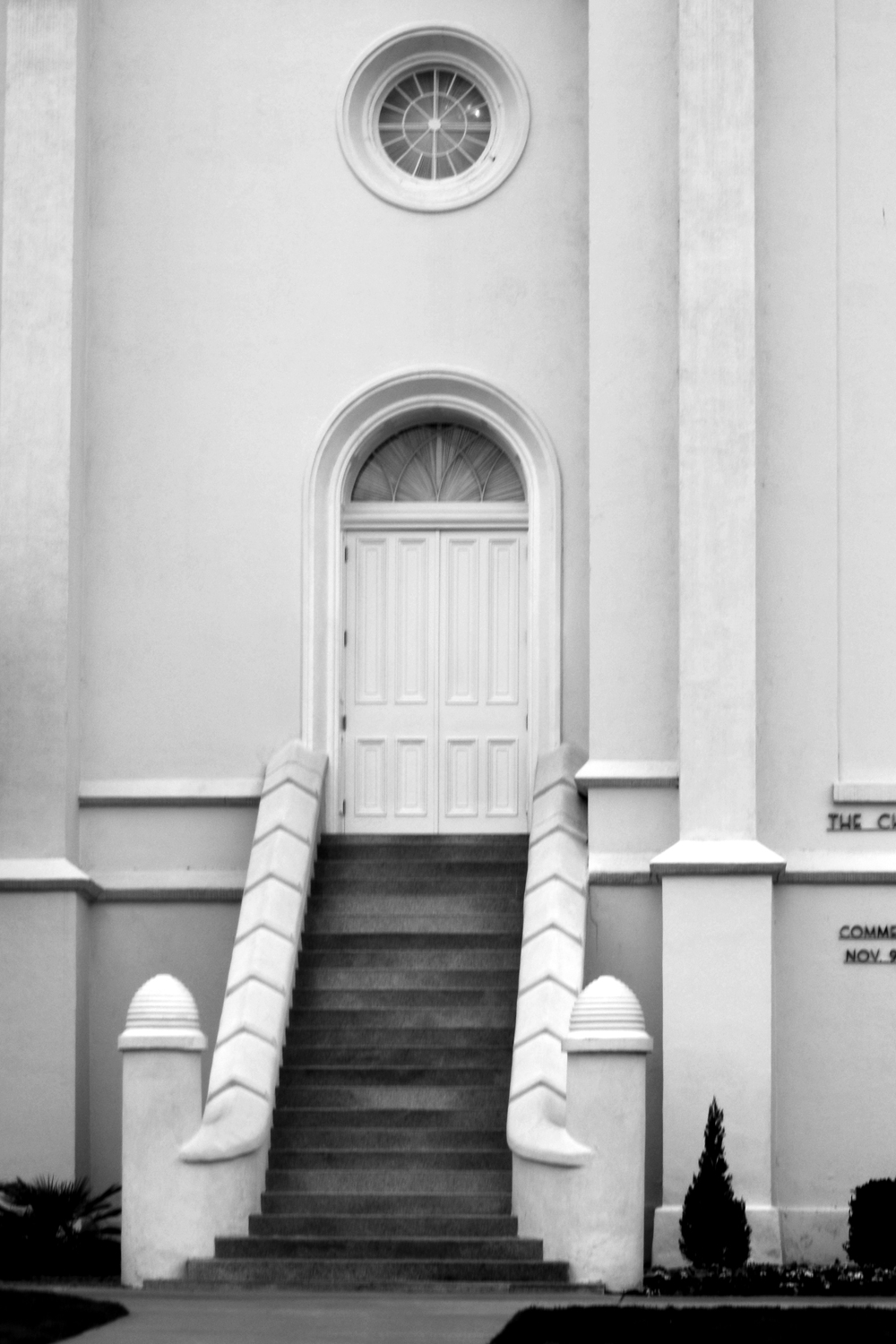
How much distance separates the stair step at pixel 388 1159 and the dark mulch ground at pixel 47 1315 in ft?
7.29

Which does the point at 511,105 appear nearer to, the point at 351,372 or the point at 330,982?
the point at 351,372

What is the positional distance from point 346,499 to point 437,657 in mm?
1439

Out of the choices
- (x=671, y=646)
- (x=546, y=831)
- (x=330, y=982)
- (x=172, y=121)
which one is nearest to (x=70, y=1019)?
(x=330, y=982)

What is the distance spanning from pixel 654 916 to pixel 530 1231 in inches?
118

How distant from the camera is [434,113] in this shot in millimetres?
21406

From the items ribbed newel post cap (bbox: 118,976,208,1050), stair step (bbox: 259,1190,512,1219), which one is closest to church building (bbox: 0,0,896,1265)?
stair step (bbox: 259,1190,512,1219)

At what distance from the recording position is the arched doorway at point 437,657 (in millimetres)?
20891

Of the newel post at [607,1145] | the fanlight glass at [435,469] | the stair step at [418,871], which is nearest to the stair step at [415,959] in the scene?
the stair step at [418,871]

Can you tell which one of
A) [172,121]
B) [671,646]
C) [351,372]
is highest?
[172,121]

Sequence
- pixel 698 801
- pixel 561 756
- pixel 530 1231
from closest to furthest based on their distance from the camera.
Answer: pixel 530 1231 → pixel 698 801 → pixel 561 756

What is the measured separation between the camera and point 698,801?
61.3 feet

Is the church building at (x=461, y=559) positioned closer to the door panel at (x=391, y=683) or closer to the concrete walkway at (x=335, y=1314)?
the door panel at (x=391, y=683)

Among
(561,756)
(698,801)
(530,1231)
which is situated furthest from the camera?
(561,756)

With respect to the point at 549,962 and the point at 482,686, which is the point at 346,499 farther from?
the point at 549,962
